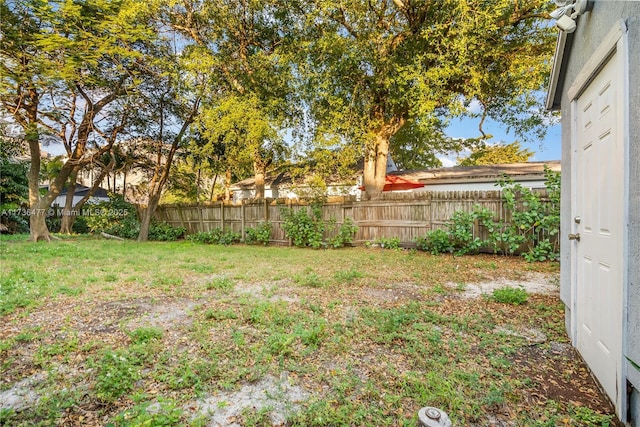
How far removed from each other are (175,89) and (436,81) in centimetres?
834

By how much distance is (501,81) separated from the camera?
29.0ft

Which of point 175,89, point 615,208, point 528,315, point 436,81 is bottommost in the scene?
point 528,315

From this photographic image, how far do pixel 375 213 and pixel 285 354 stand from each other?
707 cm

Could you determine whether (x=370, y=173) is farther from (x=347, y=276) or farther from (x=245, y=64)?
(x=347, y=276)

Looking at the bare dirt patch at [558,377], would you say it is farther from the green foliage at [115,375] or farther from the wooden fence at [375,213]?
the wooden fence at [375,213]

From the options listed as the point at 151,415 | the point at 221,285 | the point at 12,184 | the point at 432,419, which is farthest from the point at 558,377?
the point at 12,184

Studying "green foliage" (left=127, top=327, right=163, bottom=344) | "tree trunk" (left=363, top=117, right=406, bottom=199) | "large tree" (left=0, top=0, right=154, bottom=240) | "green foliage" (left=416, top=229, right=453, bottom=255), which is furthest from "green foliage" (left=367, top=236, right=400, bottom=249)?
"large tree" (left=0, top=0, right=154, bottom=240)

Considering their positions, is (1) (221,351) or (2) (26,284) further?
(2) (26,284)

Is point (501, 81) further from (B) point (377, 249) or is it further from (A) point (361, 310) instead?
(A) point (361, 310)

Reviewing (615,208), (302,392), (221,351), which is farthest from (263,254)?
(615,208)

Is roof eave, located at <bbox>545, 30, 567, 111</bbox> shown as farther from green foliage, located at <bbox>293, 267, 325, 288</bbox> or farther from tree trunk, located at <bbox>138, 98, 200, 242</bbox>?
tree trunk, located at <bbox>138, 98, 200, 242</bbox>

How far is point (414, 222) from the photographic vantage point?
8734mm

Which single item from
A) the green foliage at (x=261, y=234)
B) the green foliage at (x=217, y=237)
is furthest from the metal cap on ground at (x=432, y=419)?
the green foliage at (x=217, y=237)

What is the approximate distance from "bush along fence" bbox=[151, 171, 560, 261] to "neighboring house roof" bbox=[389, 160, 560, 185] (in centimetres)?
475
